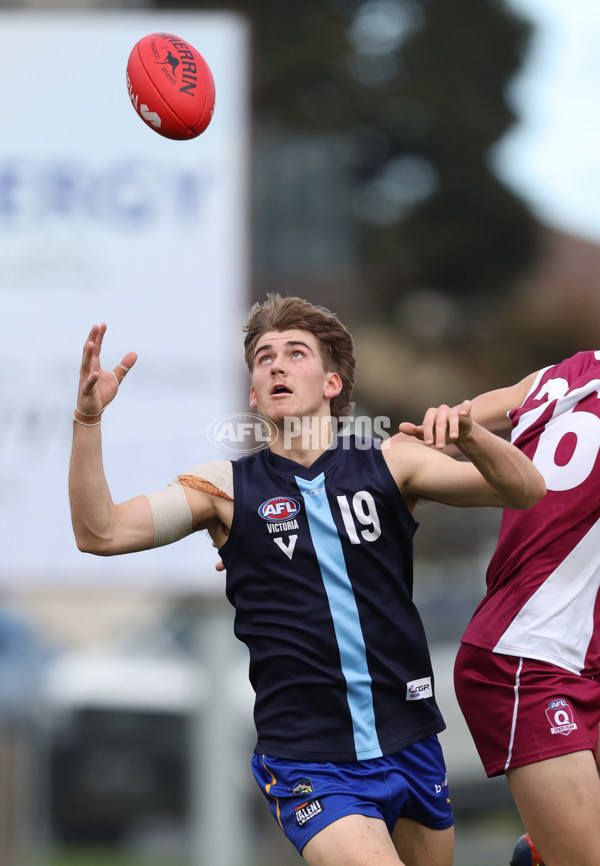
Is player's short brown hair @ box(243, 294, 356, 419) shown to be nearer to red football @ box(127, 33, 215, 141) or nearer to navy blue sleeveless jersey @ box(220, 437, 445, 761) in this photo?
navy blue sleeveless jersey @ box(220, 437, 445, 761)

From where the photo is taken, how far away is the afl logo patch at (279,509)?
392 centimetres

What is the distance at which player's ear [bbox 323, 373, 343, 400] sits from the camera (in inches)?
162

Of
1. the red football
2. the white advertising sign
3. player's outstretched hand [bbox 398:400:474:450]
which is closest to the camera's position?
player's outstretched hand [bbox 398:400:474:450]

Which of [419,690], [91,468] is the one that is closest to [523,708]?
[419,690]

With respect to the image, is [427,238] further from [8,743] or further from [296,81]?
[8,743]

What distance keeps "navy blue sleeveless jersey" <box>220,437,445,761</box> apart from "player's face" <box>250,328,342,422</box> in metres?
0.22

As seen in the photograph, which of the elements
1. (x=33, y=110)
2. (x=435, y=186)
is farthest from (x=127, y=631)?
(x=435, y=186)

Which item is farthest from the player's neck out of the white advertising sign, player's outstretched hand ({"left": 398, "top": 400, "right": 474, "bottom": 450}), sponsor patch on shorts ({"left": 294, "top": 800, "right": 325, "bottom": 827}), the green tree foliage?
the green tree foliage

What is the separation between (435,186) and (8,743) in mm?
14959

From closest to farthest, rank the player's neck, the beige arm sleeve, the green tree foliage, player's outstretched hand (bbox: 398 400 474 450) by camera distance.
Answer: player's outstretched hand (bbox: 398 400 474 450) < the beige arm sleeve < the player's neck < the green tree foliage

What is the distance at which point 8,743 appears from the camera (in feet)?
41.7

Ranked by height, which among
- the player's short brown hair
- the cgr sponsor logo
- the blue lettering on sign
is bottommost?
the cgr sponsor logo

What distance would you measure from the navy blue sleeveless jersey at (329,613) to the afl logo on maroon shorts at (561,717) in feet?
1.13

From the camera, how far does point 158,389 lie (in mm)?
10742
